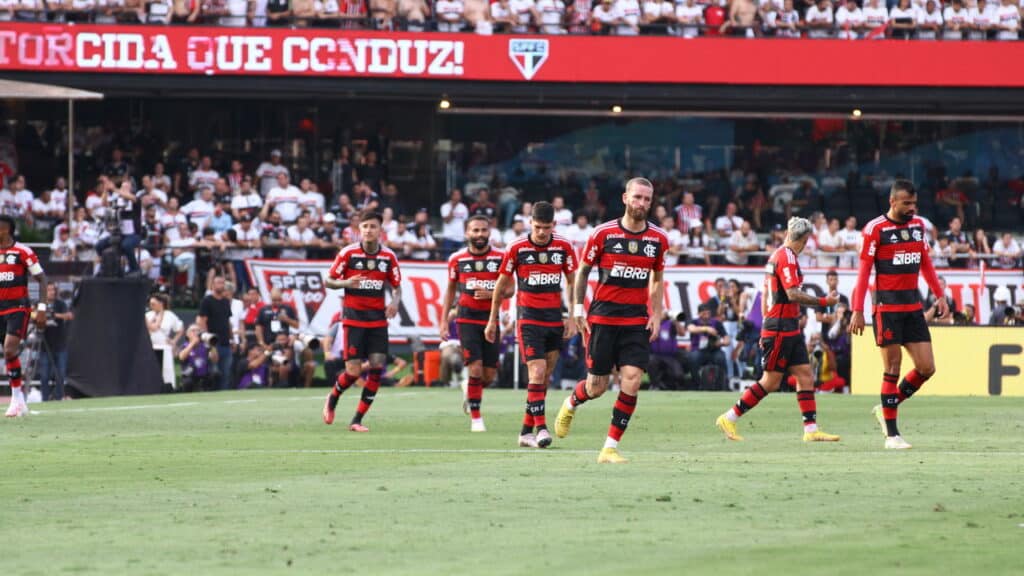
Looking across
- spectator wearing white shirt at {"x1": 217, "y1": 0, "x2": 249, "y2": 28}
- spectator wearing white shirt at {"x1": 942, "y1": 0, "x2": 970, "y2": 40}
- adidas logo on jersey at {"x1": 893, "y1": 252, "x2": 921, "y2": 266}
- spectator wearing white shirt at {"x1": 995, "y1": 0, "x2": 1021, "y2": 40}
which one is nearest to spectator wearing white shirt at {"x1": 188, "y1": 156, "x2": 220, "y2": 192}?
spectator wearing white shirt at {"x1": 217, "y1": 0, "x2": 249, "y2": 28}

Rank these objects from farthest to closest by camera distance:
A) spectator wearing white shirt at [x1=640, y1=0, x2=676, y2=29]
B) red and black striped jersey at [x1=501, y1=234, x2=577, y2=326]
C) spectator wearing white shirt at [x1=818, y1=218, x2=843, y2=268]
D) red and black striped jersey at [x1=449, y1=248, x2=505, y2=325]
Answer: spectator wearing white shirt at [x1=640, y1=0, x2=676, y2=29]
spectator wearing white shirt at [x1=818, y1=218, x2=843, y2=268]
red and black striped jersey at [x1=449, y1=248, x2=505, y2=325]
red and black striped jersey at [x1=501, y1=234, x2=577, y2=326]

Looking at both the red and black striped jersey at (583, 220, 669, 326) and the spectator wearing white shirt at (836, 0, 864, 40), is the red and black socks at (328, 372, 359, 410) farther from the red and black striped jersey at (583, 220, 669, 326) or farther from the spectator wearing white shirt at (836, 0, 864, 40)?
the spectator wearing white shirt at (836, 0, 864, 40)

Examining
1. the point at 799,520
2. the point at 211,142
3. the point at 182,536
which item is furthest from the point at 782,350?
the point at 211,142

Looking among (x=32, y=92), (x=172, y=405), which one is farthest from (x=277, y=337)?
(x=172, y=405)

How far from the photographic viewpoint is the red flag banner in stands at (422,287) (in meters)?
30.5

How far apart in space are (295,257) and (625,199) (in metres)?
18.9

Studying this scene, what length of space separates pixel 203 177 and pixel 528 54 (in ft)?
23.7

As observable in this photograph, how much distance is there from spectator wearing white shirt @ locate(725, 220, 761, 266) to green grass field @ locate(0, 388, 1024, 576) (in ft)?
46.8

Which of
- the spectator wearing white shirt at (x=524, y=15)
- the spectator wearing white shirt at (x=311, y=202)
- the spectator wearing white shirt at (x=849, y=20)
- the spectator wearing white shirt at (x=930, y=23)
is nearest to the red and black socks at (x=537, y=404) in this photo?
the spectator wearing white shirt at (x=311, y=202)

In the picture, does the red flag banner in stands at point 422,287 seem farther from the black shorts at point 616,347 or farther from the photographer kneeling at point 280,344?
the black shorts at point 616,347

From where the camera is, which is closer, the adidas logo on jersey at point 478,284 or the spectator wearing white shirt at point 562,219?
the adidas logo on jersey at point 478,284

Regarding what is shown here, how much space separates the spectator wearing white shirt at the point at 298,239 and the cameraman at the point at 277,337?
1569 mm

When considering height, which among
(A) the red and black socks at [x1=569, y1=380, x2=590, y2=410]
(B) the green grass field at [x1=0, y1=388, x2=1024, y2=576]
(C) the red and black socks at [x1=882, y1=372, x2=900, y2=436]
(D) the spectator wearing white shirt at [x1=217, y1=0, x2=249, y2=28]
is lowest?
(B) the green grass field at [x1=0, y1=388, x2=1024, y2=576]

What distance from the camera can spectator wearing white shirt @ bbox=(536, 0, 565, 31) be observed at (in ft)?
118
